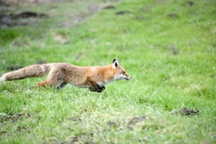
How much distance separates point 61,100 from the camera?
741 cm

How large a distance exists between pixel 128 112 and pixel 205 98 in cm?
440

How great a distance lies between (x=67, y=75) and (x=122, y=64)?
19.0 ft

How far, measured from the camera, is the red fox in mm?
8562

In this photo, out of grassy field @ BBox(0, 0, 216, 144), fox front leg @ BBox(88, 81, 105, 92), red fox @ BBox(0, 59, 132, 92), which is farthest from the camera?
fox front leg @ BBox(88, 81, 105, 92)

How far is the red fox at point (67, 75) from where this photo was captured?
856 cm

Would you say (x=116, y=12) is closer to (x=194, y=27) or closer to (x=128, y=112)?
(x=194, y=27)

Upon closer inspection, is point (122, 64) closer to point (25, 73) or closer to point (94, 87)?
point (94, 87)

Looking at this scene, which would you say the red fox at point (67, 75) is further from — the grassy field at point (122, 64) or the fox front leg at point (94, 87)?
the grassy field at point (122, 64)

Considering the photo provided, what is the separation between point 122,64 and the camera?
14266mm

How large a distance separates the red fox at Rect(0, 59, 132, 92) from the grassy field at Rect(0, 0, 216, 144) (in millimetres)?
324

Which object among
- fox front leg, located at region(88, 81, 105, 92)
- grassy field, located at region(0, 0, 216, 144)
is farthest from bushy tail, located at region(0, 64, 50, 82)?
fox front leg, located at region(88, 81, 105, 92)

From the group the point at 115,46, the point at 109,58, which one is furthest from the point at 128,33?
the point at 109,58

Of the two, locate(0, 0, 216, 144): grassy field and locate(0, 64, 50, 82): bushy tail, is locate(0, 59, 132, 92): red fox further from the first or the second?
locate(0, 0, 216, 144): grassy field

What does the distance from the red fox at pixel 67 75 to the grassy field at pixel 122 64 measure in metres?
0.32
